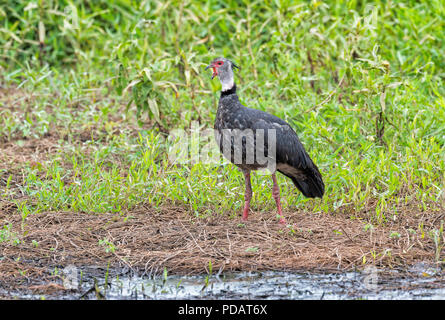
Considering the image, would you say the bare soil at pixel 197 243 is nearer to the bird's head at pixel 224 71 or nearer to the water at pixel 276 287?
the water at pixel 276 287

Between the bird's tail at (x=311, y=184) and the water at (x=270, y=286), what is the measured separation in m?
1.30

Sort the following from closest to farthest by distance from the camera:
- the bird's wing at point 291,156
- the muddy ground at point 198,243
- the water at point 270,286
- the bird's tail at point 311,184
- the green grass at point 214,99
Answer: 1. the water at point 270,286
2. the muddy ground at point 198,243
3. the bird's wing at point 291,156
4. the bird's tail at point 311,184
5. the green grass at point 214,99

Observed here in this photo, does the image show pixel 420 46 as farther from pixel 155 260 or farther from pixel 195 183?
pixel 155 260

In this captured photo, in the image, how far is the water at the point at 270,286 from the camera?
4.89 m

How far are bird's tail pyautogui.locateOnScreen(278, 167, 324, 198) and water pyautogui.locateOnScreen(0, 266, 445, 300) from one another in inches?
51.2

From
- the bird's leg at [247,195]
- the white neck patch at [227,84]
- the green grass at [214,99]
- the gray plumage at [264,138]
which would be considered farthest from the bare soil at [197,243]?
the white neck patch at [227,84]

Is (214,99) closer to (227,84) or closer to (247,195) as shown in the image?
(227,84)

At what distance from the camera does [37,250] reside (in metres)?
5.57

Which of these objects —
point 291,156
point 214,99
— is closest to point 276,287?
point 291,156

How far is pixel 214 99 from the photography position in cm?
857

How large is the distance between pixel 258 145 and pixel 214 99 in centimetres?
247

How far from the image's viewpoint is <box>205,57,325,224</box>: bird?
244 inches

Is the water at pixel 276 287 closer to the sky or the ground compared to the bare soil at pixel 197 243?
closer to the ground

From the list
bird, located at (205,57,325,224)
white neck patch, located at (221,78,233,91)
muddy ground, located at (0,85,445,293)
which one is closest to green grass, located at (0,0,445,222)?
muddy ground, located at (0,85,445,293)
